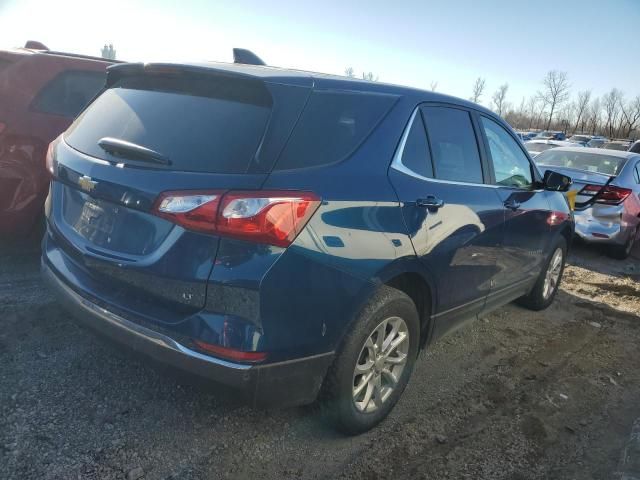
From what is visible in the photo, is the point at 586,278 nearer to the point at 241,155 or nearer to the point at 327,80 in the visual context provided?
the point at 327,80

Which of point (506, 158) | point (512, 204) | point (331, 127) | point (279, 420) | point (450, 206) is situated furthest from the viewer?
point (506, 158)

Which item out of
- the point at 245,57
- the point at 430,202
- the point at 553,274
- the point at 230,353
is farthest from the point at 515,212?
the point at 230,353

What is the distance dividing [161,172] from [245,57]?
1321mm

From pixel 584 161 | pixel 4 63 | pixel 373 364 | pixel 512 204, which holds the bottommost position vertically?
pixel 373 364

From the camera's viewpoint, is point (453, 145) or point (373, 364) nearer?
point (373, 364)

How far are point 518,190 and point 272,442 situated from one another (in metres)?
2.57

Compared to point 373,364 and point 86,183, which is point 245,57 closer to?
point 86,183

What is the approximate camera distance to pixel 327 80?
2555mm

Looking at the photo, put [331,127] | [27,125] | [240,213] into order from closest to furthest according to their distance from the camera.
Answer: [240,213]
[331,127]
[27,125]

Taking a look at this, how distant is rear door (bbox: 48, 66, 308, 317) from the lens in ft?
7.00

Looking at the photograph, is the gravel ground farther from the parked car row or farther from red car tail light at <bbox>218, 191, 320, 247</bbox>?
red car tail light at <bbox>218, 191, 320, 247</bbox>

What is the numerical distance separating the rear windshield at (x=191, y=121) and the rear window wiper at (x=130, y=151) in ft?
0.10

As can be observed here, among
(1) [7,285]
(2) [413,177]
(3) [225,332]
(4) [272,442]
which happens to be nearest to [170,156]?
(3) [225,332]

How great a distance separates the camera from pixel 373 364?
2742 millimetres
